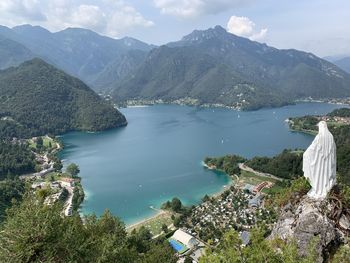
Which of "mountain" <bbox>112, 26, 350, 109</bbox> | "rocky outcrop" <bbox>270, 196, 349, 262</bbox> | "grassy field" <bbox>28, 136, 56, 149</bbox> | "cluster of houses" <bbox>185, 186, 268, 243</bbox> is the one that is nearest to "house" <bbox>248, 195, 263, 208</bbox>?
"cluster of houses" <bbox>185, 186, 268, 243</bbox>

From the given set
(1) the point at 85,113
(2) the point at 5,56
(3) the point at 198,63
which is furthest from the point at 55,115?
(2) the point at 5,56

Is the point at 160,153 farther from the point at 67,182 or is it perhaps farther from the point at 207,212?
the point at 207,212

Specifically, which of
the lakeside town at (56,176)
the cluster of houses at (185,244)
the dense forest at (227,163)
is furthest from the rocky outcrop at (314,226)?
the dense forest at (227,163)

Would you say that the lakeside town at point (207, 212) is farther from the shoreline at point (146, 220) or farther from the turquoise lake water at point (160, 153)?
the turquoise lake water at point (160, 153)

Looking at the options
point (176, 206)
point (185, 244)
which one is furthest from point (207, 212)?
point (185, 244)

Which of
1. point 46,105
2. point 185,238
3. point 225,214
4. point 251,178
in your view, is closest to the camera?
point 185,238

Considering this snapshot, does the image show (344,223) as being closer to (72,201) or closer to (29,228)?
(29,228)
